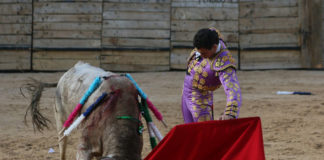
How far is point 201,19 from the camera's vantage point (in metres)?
11.6

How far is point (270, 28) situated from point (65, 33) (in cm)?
495

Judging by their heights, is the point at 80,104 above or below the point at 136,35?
below

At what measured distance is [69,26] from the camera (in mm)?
11766

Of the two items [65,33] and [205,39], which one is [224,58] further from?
[65,33]

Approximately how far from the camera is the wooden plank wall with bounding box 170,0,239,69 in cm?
1162

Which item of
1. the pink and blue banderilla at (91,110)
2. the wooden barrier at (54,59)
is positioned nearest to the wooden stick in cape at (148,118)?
the pink and blue banderilla at (91,110)

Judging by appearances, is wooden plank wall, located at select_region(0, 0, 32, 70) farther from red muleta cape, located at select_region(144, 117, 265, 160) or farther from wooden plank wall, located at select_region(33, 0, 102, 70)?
red muleta cape, located at select_region(144, 117, 265, 160)

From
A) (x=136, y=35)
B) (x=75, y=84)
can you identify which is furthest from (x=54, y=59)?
(x=75, y=84)

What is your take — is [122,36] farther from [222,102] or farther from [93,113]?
[93,113]

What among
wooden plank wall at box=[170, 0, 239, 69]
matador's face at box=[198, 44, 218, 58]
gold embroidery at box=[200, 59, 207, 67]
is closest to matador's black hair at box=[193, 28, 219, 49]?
matador's face at box=[198, 44, 218, 58]

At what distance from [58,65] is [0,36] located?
1591 mm

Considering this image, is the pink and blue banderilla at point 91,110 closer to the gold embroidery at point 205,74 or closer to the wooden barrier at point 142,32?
the gold embroidery at point 205,74

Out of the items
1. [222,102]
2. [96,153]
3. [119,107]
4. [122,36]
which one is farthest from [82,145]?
[122,36]

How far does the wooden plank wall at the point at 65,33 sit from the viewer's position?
11.7 meters
